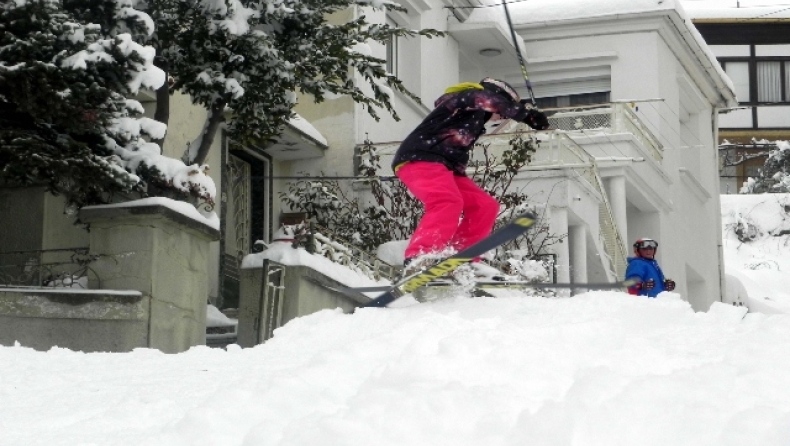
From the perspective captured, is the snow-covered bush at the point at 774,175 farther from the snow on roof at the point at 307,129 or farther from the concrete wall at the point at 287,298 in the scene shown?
the concrete wall at the point at 287,298

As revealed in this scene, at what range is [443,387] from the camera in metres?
4.50

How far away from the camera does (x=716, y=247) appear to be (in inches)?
1049

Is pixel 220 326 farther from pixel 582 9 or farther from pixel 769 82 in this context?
pixel 769 82

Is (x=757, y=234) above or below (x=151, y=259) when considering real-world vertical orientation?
above

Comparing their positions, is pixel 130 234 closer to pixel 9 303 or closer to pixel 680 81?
pixel 9 303

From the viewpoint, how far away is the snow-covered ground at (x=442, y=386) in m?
4.04

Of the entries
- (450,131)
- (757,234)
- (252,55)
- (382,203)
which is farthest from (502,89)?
(757,234)

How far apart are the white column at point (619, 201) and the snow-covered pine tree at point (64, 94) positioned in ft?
38.9

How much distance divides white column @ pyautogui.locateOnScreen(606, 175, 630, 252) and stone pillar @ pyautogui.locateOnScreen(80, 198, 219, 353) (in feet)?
37.4

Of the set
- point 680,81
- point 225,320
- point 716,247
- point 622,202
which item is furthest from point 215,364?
point 716,247

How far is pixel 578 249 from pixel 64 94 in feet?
35.6

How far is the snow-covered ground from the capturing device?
404 cm

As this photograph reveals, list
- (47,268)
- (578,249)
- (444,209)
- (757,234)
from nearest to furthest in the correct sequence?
(444,209) → (47,268) → (578,249) → (757,234)

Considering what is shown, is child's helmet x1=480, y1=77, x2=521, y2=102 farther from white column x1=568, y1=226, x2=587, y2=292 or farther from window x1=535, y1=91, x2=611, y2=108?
window x1=535, y1=91, x2=611, y2=108
